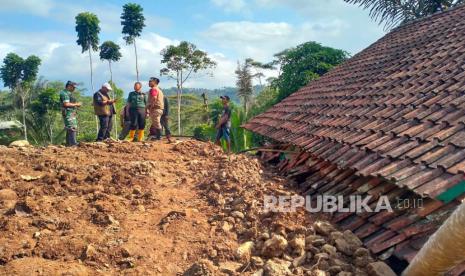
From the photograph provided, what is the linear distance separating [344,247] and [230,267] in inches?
36.4

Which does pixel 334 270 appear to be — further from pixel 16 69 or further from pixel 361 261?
pixel 16 69

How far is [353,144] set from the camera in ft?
14.0

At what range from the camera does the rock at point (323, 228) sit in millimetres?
3559

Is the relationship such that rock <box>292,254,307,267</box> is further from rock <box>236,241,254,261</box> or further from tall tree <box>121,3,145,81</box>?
tall tree <box>121,3,145,81</box>

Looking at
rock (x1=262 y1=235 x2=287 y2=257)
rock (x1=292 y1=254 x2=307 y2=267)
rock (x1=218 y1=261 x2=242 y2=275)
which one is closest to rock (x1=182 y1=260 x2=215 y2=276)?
rock (x1=218 y1=261 x2=242 y2=275)

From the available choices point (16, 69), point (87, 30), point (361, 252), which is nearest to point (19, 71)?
point (16, 69)

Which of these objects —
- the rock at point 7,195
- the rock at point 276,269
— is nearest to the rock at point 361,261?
the rock at point 276,269

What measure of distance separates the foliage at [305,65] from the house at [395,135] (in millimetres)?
7957

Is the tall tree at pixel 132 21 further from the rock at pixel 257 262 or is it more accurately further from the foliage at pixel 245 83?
the rock at pixel 257 262

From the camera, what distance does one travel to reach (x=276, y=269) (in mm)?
3016

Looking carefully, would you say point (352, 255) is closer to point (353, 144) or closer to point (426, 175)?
point (426, 175)

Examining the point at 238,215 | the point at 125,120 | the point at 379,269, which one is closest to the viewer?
the point at 379,269

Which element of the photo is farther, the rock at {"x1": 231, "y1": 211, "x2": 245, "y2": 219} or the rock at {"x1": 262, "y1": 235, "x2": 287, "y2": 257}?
the rock at {"x1": 231, "y1": 211, "x2": 245, "y2": 219}

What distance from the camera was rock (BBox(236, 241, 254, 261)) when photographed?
3.39m
